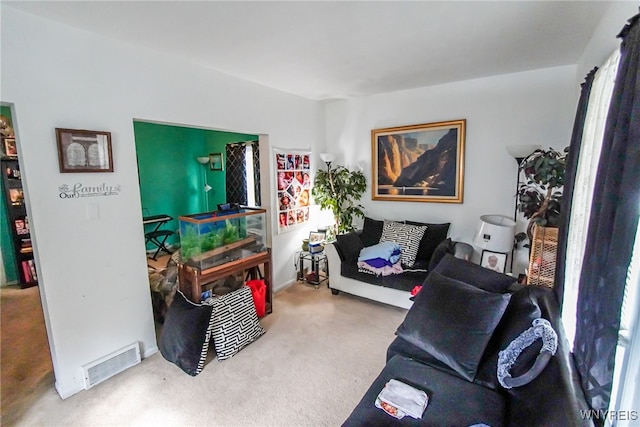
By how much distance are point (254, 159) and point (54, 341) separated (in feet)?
12.3

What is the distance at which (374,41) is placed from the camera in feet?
7.39

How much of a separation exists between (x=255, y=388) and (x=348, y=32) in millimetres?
2613

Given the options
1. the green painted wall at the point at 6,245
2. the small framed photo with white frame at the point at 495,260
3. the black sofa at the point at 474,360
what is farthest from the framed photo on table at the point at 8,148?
the small framed photo with white frame at the point at 495,260

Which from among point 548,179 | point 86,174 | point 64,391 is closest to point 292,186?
point 86,174

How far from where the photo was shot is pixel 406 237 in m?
3.47

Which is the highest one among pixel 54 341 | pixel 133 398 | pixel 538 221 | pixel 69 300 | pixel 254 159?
pixel 254 159

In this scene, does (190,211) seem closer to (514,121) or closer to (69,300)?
(69,300)

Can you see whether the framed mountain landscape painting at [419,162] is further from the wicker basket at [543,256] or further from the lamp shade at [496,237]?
the wicker basket at [543,256]

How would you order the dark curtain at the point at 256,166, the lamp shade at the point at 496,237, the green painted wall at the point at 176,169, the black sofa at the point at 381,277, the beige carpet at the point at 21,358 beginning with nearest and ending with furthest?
the beige carpet at the point at 21,358
the lamp shade at the point at 496,237
the black sofa at the point at 381,277
the green painted wall at the point at 176,169
the dark curtain at the point at 256,166

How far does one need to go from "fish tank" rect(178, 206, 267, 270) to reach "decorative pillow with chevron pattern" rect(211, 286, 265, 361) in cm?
35

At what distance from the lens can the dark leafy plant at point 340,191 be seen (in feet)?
13.4

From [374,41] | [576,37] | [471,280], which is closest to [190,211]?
[374,41]

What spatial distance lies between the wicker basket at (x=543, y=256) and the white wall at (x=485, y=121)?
1.01 meters

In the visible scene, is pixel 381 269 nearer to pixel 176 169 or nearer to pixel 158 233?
pixel 158 233
